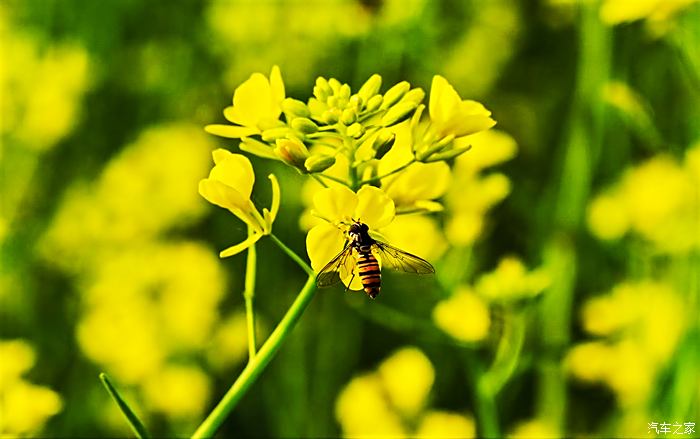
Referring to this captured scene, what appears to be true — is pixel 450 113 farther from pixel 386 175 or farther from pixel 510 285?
pixel 510 285

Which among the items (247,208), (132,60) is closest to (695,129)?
(247,208)

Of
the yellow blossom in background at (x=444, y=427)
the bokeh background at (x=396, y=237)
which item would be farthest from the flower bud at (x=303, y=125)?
the yellow blossom in background at (x=444, y=427)

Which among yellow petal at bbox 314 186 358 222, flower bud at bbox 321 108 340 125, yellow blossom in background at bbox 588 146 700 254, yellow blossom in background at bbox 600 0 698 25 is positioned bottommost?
yellow petal at bbox 314 186 358 222

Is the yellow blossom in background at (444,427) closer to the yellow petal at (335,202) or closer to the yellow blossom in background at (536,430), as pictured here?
the yellow blossom in background at (536,430)

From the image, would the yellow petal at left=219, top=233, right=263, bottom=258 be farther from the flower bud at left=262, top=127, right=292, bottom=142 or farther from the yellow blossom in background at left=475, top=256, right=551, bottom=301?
the yellow blossom in background at left=475, top=256, right=551, bottom=301

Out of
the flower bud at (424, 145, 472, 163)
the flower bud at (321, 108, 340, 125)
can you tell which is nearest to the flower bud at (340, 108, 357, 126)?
the flower bud at (321, 108, 340, 125)

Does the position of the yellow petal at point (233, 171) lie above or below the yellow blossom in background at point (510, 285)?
below

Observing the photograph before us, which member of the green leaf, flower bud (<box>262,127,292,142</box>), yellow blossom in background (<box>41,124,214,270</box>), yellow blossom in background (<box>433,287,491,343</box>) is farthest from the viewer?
yellow blossom in background (<box>41,124,214,270</box>)
